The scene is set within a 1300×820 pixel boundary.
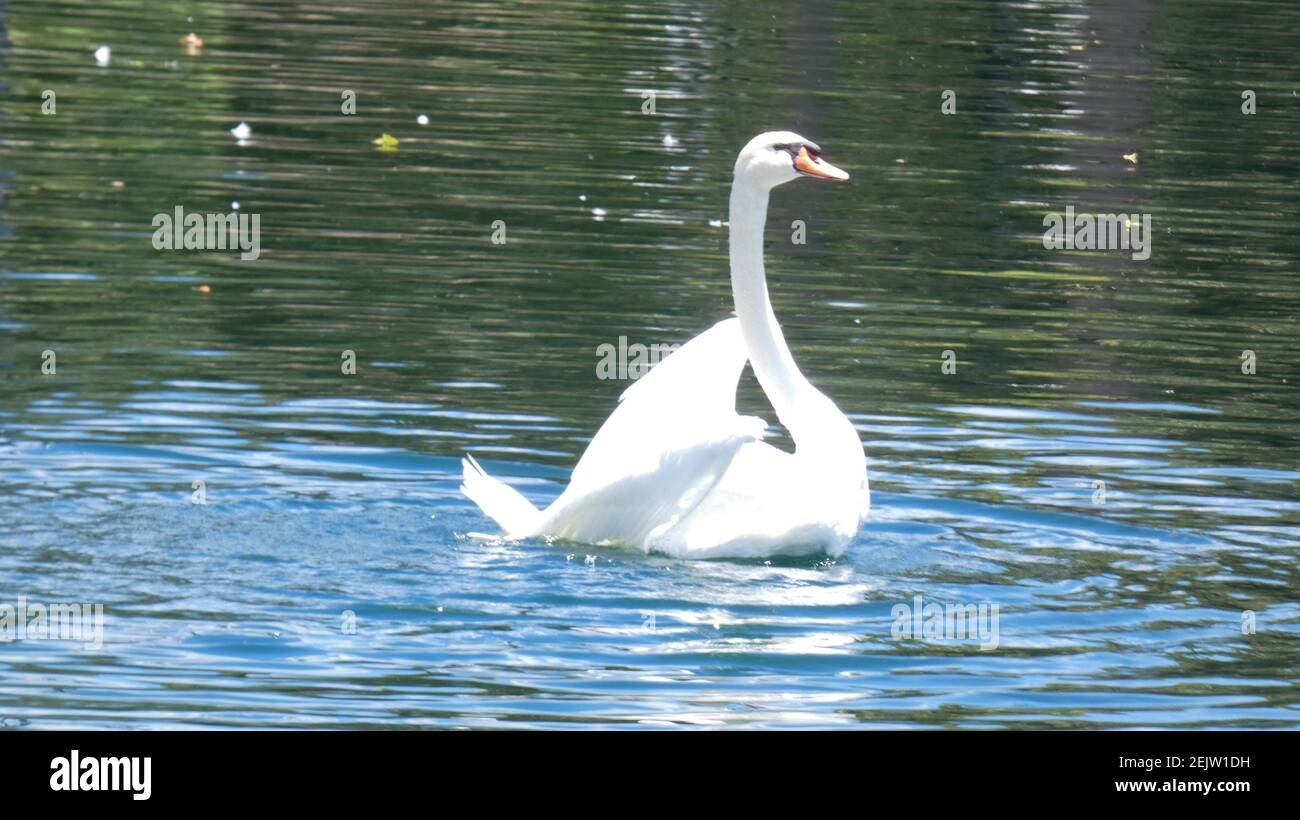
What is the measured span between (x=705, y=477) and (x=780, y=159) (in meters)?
1.54

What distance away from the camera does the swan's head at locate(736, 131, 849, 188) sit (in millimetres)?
9156

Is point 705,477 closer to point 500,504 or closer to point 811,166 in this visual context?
point 500,504

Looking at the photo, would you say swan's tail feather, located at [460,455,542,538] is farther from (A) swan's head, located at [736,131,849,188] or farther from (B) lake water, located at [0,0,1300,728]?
(A) swan's head, located at [736,131,849,188]

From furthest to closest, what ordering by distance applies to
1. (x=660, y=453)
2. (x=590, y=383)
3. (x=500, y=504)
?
(x=590, y=383)
(x=500, y=504)
(x=660, y=453)

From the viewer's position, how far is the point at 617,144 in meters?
19.6

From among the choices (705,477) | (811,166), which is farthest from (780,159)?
(705,477)

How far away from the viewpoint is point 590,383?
38.6ft

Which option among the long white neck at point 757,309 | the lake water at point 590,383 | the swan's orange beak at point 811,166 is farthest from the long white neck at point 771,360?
the lake water at point 590,383

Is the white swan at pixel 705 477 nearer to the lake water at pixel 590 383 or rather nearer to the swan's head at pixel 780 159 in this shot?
the swan's head at pixel 780 159

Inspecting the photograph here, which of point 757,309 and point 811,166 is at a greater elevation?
point 811,166

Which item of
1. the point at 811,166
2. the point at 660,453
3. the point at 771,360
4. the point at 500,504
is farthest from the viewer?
the point at 771,360

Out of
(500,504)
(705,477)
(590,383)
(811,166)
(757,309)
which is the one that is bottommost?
(500,504)

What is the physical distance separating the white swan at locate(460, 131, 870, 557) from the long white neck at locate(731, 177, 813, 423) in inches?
2.3

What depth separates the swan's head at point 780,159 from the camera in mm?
9156
